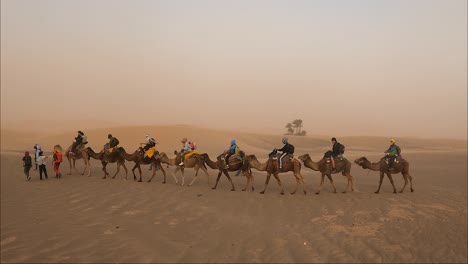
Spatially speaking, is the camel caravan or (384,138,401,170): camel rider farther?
(384,138,401,170): camel rider

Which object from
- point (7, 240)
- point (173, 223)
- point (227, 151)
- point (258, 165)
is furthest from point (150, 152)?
point (7, 240)

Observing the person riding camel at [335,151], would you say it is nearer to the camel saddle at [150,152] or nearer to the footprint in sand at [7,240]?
the camel saddle at [150,152]

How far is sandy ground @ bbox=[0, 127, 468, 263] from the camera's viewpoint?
7.81 m

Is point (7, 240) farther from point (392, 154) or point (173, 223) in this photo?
point (392, 154)

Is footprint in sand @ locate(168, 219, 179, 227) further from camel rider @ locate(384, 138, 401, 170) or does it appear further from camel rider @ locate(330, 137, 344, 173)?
camel rider @ locate(384, 138, 401, 170)

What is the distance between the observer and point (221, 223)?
10.1 meters

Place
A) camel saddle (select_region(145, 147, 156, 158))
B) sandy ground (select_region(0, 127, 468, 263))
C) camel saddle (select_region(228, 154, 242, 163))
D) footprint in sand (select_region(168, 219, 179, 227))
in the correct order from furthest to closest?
1. camel saddle (select_region(145, 147, 156, 158))
2. camel saddle (select_region(228, 154, 242, 163))
3. footprint in sand (select_region(168, 219, 179, 227))
4. sandy ground (select_region(0, 127, 468, 263))

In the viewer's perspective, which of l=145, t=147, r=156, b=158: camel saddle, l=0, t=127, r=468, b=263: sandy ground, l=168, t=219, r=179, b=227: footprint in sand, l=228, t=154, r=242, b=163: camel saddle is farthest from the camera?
l=145, t=147, r=156, b=158: camel saddle

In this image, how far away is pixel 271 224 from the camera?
10.1 meters

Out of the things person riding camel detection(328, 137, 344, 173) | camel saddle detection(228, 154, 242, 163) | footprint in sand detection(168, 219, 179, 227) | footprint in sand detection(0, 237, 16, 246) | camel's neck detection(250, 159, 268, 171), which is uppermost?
person riding camel detection(328, 137, 344, 173)

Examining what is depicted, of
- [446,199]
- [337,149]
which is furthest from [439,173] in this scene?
[337,149]

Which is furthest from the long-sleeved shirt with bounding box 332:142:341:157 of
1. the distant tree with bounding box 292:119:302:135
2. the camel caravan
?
the distant tree with bounding box 292:119:302:135

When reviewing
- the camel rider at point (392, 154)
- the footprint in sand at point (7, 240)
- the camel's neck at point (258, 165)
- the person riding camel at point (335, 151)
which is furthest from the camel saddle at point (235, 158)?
the footprint in sand at point (7, 240)

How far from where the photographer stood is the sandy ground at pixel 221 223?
7.81m
